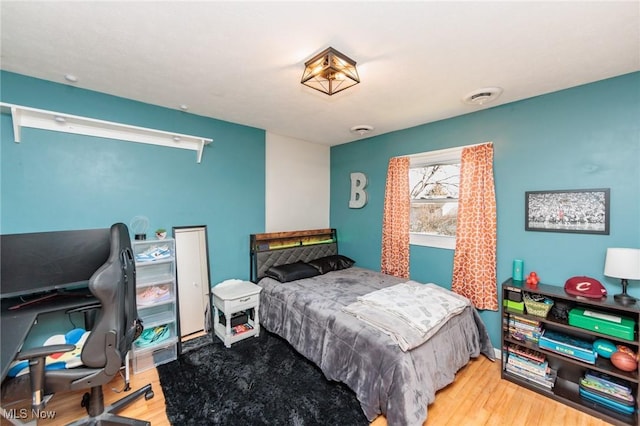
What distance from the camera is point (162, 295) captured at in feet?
8.34

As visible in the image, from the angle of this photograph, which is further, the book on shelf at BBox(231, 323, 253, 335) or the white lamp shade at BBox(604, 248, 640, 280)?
the book on shelf at BBox(231, 323, 253, 335)

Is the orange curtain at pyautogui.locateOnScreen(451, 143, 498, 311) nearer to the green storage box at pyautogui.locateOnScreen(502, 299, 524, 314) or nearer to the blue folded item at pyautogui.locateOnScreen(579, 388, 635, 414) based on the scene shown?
the green storage box at pyautogui.locateOnScreen(502, 299, 524, 314)

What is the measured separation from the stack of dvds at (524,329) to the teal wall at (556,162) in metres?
0.30

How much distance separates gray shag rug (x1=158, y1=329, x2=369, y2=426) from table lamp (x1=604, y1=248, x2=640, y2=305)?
6.80ft

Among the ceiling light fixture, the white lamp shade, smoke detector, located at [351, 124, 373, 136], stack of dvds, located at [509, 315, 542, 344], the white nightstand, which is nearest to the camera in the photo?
the ceiling light fixture

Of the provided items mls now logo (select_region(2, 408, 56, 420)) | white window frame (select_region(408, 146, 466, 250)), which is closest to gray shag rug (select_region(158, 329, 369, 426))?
mls now logo (select_region(2, 408, 56, 420))

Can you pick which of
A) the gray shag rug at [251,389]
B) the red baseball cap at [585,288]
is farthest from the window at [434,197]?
the gray shag rug at [251,389]

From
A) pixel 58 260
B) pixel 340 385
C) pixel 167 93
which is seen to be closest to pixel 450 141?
pixel 340 385

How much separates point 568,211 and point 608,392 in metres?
1.38

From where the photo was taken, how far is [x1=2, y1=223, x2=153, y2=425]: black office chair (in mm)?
1389

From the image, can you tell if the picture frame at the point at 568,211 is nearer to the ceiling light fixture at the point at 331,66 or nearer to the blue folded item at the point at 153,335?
the ceiling light fixture at the point at 331,66

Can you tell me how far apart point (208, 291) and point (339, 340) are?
5.53ft

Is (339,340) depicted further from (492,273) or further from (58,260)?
(58,260)

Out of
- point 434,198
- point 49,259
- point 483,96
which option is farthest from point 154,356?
point 483,96
